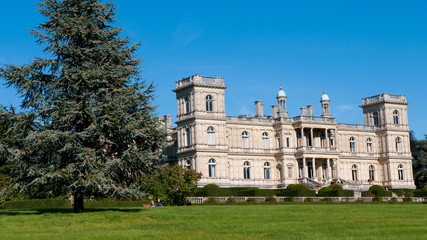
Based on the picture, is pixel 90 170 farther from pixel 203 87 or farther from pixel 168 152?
pixel 168 152

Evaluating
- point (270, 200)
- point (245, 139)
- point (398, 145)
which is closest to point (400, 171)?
point (398, 145)

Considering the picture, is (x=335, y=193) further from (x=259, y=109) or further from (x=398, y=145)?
(x=398, y=145)

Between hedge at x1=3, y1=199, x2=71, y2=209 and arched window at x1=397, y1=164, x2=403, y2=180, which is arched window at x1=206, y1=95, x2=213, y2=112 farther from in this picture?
arched window at x1=397, y1=164, x2=403, y2=180

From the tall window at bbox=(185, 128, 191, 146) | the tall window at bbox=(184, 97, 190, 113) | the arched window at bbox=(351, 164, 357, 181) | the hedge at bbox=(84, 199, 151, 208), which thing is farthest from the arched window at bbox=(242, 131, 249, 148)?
the hedge at bbox=(84, 199, 151, 208)

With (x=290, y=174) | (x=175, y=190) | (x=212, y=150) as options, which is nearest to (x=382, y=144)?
(x=290, y=174)

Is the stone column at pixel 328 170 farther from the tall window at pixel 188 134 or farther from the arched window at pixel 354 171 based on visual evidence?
the tall window at pixel 188 134

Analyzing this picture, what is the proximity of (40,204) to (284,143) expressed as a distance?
3664 cm

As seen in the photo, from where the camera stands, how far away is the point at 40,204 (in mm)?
43250

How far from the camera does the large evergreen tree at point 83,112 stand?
2848 centimetres

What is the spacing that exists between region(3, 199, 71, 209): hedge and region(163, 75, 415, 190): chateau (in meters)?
22.0

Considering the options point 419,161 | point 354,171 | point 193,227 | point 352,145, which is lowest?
point 193,227

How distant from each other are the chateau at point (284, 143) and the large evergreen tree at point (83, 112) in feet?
107

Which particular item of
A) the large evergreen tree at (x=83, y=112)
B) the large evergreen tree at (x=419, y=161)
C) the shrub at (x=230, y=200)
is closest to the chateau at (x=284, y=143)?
the large evergreen tree at (x=419, y=161)

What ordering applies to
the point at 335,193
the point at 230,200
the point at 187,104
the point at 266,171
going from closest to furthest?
the point at 230,200 → the point at 335,193 → the point at 187,104 → the point at 266,171
